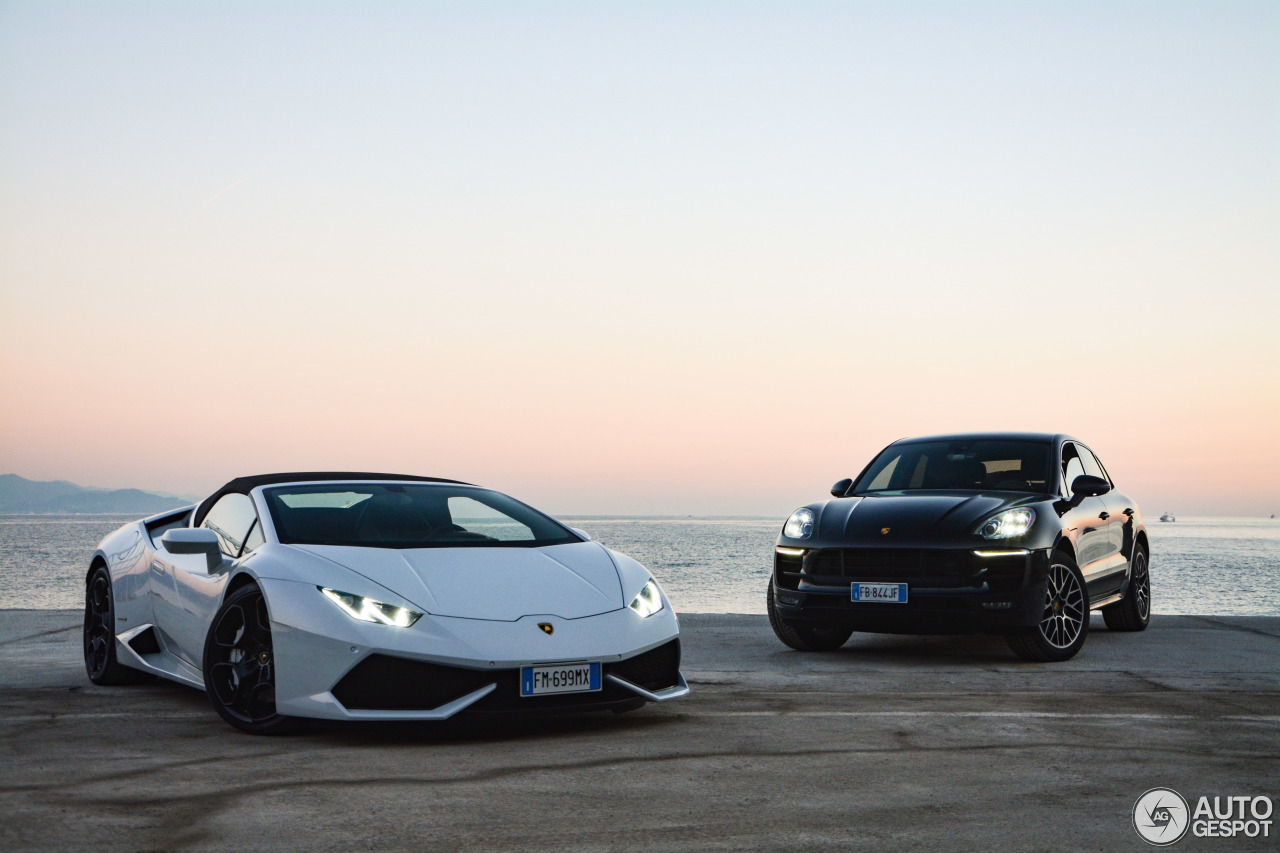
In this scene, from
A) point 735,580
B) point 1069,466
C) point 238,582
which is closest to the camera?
point 238,582

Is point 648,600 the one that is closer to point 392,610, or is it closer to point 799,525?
point 392,610

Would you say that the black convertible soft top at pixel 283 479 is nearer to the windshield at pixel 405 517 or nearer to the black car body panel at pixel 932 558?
the windshield at pixel 405 517

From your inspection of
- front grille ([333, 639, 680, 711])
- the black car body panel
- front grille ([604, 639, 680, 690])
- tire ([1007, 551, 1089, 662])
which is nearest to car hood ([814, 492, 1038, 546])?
the black car body panel

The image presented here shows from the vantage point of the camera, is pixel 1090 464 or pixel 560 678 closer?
pixel 560 678

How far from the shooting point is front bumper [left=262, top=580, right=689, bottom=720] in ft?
16.0

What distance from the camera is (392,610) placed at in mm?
4980

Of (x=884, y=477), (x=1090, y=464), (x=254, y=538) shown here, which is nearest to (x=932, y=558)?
(x=884, y=477)

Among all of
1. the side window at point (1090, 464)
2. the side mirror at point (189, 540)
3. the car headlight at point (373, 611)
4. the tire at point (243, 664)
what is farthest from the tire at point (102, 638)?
the side window at point (1090, 464)

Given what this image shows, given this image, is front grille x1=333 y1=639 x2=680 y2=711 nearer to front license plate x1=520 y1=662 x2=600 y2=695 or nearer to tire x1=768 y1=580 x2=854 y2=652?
front license plate x1=520 y1=662 x2=600 y2=695

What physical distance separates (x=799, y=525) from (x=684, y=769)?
14.6 ft

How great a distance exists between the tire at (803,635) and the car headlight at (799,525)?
1.52 ft

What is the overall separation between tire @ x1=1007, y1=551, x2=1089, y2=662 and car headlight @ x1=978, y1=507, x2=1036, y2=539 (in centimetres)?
38

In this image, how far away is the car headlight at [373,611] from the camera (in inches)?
195

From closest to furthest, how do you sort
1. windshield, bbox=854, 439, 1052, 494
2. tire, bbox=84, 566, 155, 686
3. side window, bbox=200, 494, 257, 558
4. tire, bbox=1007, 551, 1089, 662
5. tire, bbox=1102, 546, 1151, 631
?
side window, bbox=200, 494, 257, 558
tire, bbox=84, 566, 155, 686
tire, bbox=1007, 551, 1089, 662
windshield, bbox=854, 439, 1052, 494
tire, bbox=1102, 546, 1151, 631
